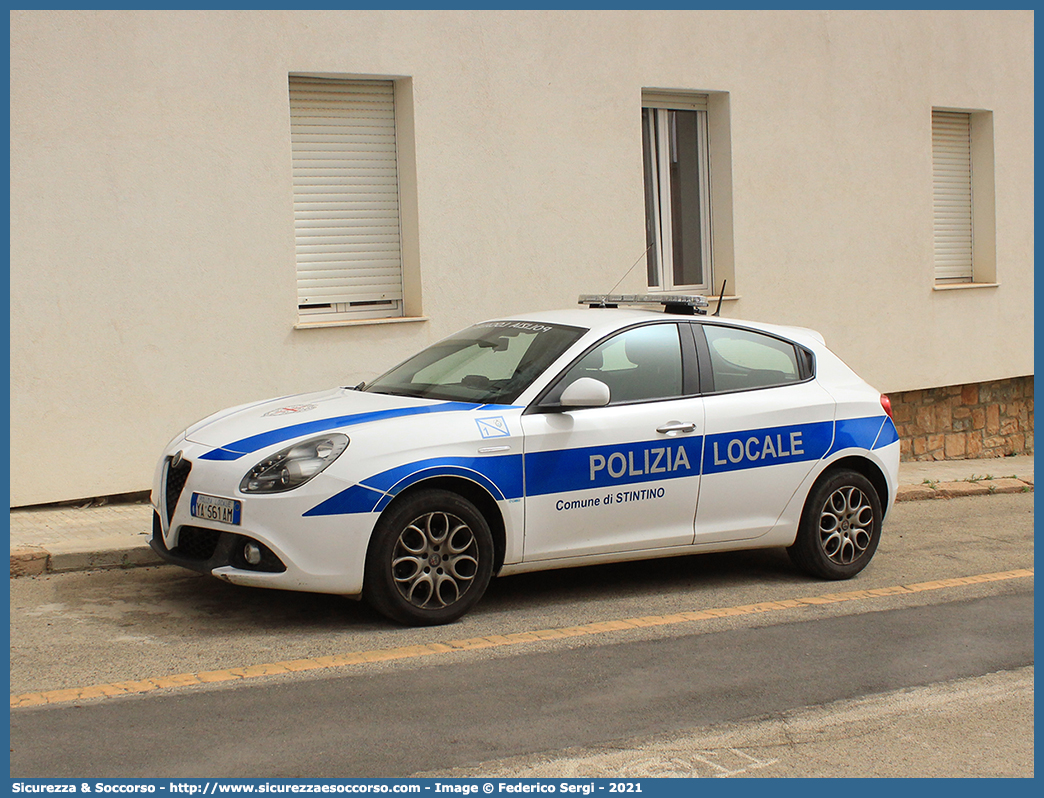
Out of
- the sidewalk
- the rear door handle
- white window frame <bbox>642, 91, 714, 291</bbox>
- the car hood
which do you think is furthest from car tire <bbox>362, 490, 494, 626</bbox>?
white window frame <bbox>642, 91, 714, 291</bbox>

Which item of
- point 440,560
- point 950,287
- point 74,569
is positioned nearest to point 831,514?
→ point 440,560

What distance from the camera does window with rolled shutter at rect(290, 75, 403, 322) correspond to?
10.1 meters

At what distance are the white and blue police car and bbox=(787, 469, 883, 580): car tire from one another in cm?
1

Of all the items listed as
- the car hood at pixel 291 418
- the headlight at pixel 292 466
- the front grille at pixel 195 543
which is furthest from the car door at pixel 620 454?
the front grille at pixel 195 543

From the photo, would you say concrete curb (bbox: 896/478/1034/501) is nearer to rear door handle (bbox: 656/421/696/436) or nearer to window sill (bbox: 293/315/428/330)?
window sill (bbox: 293/315/428/330)

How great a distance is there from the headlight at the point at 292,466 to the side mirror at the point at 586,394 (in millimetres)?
1209

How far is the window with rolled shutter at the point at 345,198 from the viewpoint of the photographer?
10.1m

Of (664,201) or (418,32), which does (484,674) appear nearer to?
(418,32)

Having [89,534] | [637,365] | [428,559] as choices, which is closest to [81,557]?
[89,534]

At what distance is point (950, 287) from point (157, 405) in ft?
31.0

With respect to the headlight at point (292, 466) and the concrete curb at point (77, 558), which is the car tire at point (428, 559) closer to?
the headlight at point (292, 466)

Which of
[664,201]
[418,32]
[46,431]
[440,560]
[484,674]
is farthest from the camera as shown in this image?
[664,201]

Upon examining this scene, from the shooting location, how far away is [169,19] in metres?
9.16

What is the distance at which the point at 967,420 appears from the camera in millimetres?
14648
